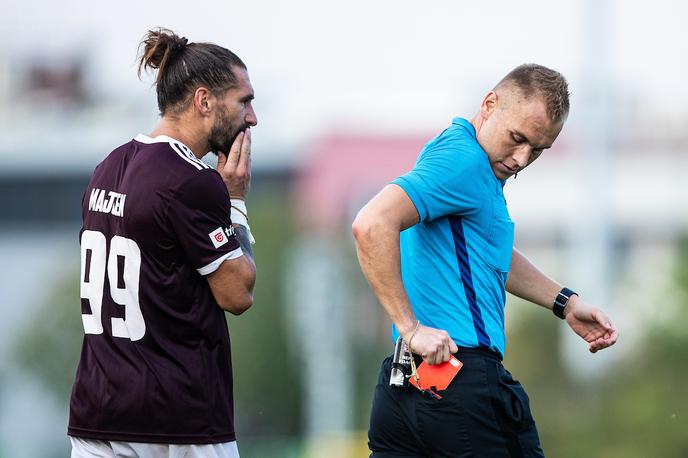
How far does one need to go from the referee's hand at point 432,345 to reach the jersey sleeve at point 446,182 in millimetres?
422

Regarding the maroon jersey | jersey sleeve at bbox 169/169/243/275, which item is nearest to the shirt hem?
the maroon jersey

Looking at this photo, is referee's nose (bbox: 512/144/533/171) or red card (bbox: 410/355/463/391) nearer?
red card (bbox: 410/355/463/391)

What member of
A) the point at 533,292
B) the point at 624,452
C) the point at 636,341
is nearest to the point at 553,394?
the point at 636,341

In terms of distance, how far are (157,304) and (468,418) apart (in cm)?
123

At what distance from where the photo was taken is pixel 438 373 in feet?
14.9

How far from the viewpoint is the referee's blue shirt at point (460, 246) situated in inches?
180

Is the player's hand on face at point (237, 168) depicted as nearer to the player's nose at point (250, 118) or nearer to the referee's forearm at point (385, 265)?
the player's nose at point (250, 118)

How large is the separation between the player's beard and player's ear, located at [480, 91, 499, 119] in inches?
37.3

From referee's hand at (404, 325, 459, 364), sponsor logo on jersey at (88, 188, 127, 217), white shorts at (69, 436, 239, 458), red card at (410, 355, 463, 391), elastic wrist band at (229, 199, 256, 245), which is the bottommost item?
white shorts at (69, 436, 239, 458)

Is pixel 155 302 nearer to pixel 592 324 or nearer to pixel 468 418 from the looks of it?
pixel 468 418

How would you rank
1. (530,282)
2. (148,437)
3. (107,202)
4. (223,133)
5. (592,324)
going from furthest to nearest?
(530,282), (592,324), (223,133), (107,202), (148,437)

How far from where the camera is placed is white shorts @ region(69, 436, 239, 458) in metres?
4.46

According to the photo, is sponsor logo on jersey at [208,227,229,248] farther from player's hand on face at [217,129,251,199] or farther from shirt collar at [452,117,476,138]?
shirt collar at [452,117,476,138]

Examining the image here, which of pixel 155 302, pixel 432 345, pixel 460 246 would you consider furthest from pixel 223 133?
pixel 432 345
